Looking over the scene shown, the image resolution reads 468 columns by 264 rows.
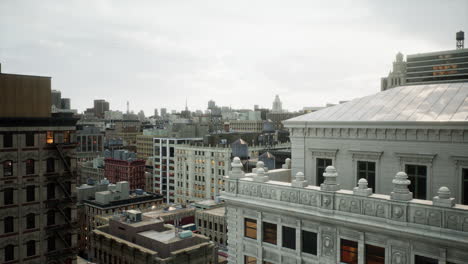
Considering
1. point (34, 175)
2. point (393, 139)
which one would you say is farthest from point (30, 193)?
point (393, 139)

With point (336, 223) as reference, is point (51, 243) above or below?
below

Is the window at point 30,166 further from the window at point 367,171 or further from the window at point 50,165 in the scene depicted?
the window at point 367,171

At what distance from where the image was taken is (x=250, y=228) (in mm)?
26922

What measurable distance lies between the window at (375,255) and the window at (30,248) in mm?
41095

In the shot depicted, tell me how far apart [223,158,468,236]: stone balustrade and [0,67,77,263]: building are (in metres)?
31.2

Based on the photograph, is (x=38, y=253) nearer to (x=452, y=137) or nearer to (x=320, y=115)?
(x=320, y=115)

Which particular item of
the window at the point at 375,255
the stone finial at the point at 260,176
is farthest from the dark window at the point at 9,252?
the window at the point at 375,255

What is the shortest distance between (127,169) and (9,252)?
122 m

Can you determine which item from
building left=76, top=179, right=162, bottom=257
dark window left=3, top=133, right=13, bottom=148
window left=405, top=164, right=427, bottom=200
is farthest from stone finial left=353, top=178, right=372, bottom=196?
building left=76, top=179, right=162, bottom=257

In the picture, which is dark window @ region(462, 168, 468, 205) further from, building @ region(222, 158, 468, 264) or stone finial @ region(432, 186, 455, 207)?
stone finial @ region(432, 186, 455, 207)

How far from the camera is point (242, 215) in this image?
88.9 ft

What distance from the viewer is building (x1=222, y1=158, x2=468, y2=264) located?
18734 millimetres

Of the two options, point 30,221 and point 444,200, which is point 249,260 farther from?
point 30,221

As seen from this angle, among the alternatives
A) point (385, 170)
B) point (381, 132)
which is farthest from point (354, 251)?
point (381, 132)
